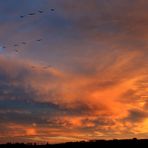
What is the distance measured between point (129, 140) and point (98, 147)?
462 cm

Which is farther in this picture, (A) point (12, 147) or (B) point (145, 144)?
(A) point (12, 147)

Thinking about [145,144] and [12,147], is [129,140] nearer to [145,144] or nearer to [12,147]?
[145,144]

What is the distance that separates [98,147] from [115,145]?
2.34 metres

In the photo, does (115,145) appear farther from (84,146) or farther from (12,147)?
(12,147)

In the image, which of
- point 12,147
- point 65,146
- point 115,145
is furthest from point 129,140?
point 12,147

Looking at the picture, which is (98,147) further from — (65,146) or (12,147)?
(12,147)

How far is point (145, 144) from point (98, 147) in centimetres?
640

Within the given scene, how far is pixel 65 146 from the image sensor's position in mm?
96188

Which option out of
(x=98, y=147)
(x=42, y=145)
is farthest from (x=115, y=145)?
(x=42, y=145)

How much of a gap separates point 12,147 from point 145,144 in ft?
63.7

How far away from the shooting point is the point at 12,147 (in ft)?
326

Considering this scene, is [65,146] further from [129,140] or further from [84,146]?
[129,140]

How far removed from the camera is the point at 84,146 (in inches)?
3740

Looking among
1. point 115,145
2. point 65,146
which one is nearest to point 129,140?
point 115,145
